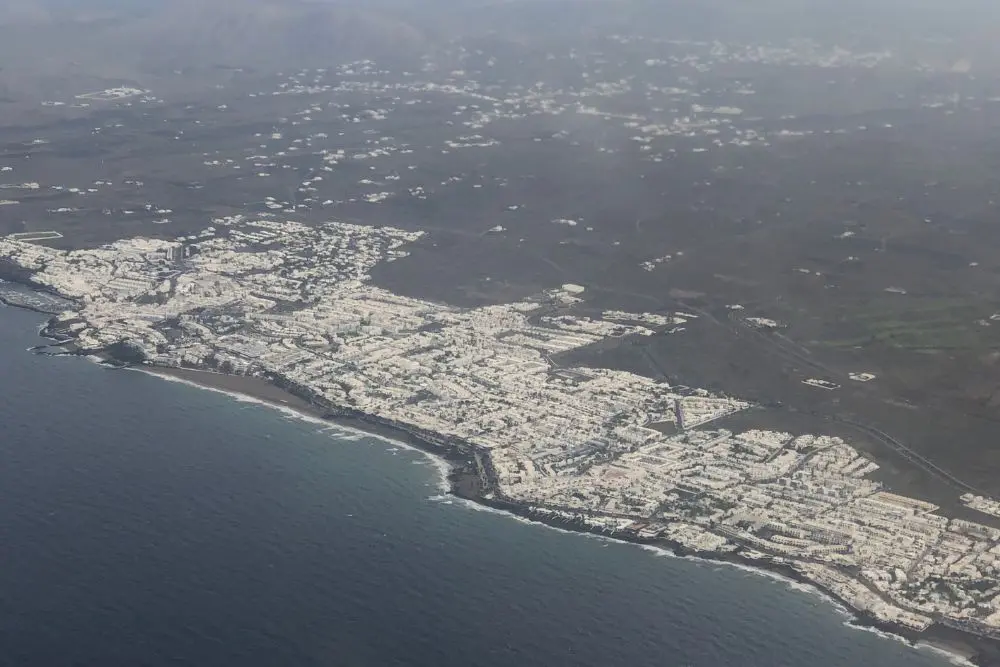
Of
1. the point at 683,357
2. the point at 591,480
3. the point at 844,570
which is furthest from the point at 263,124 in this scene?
the point at 844,570

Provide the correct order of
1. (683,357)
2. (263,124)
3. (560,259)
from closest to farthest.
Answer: (683,357)
(560,259)
(263,124)

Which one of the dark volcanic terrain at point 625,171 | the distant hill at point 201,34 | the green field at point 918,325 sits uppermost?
the green field at point 918,325

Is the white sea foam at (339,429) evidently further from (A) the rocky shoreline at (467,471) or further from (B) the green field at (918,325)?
(B) the green field at (918,325)

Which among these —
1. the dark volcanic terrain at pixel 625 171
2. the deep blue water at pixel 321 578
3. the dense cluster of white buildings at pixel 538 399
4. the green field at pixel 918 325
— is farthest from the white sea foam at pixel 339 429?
the green field at pixel 918 325

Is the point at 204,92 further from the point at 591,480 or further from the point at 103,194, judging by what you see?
the point at 591,480

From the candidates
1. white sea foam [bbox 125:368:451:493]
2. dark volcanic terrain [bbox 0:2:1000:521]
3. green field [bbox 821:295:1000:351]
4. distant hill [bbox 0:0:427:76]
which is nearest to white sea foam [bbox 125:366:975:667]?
white sea foam [bbox 125:368:451:493]

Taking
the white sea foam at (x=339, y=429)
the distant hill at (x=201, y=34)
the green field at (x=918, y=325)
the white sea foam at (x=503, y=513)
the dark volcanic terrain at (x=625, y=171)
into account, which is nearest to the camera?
the white sea foam at (x=503, y=513)
